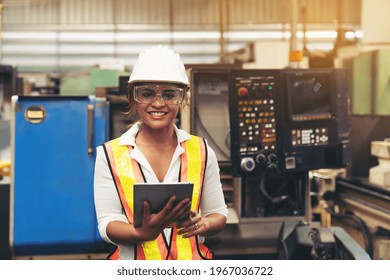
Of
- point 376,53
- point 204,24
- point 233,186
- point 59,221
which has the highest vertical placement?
point 204,24

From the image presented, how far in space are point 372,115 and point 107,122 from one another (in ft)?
4.31

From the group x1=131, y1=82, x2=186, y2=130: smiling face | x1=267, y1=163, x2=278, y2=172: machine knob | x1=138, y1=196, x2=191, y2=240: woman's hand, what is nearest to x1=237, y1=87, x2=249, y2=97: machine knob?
x1=267, y1=163, x2=278, y2=172: machine knob

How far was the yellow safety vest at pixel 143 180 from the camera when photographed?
1.22 m

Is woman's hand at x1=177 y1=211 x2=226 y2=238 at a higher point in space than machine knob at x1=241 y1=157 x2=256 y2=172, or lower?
lower

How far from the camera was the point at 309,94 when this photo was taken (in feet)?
6.67

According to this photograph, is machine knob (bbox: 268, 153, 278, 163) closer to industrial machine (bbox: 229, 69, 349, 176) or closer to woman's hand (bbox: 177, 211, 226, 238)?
industrial machine (bbox: 229, 69, 349, 176)

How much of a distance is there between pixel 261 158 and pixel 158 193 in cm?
95

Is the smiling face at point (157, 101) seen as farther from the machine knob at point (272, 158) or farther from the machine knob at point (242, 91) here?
the machine knob at point (272, 158)

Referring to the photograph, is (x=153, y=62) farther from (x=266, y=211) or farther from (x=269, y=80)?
(x=266, y=211)

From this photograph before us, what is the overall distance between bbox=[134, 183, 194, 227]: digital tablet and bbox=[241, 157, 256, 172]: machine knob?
86 centimetres

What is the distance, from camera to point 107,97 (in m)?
2.20

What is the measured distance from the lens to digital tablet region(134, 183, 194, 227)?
1.10 meters
